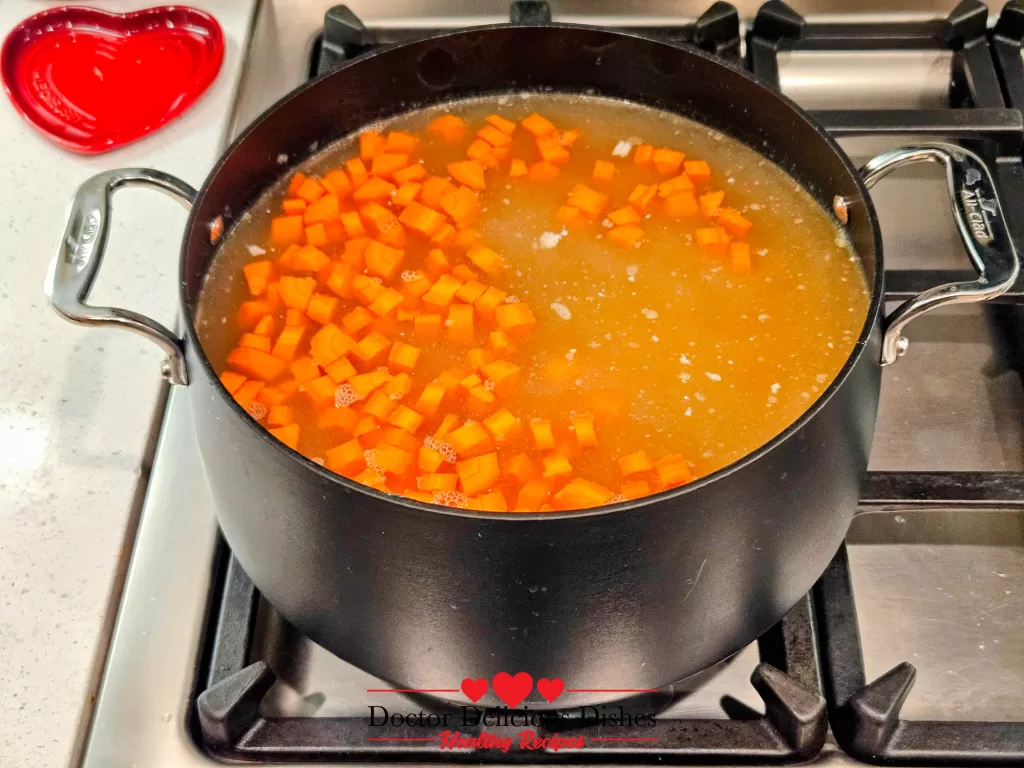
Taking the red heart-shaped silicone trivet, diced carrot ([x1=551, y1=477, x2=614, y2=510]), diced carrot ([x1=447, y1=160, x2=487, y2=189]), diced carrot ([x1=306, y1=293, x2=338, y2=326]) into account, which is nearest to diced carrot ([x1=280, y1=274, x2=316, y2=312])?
diced carrot ([x1=306, y1=293, x2=338, y2=326])

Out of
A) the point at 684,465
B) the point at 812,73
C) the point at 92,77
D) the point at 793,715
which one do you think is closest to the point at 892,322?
the point at 684,465

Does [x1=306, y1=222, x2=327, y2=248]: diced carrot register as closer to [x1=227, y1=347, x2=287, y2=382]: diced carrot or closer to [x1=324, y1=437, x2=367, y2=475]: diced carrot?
[x1=227, y1=347, x2=287, y2=382]: diced carrot

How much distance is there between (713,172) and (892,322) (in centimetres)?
36

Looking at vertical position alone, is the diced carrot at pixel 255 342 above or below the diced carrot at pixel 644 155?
below

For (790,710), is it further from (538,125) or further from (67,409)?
(67,409)

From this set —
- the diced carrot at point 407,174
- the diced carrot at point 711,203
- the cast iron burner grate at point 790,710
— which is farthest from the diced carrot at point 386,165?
the cast iron burner grate at point 790,710

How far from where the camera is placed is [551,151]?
3.55ft

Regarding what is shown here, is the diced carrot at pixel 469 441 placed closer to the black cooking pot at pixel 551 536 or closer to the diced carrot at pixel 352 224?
the black cooking pot at pixel 551 536

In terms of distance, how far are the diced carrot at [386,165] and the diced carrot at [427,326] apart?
20 centimetres

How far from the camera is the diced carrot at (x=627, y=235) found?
3.34ft

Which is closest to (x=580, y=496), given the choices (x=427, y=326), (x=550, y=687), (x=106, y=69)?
(x=550, y=687)

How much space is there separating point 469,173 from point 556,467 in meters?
0.39

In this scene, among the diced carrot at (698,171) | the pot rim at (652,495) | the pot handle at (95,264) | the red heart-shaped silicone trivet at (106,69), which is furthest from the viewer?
the red heart-shaped silicone trivet at (106,69)

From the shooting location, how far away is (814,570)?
0.82m
